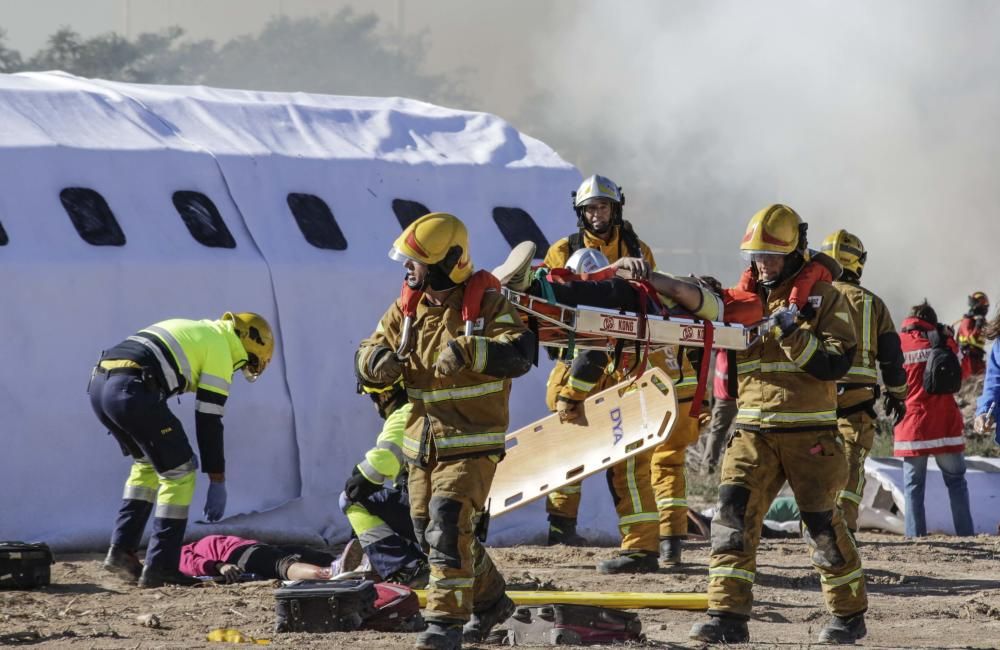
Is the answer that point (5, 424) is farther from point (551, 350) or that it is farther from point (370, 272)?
point (551, 350)

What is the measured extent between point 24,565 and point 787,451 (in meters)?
4.13

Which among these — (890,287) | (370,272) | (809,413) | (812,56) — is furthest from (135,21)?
(809,413)

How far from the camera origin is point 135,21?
38031 mm

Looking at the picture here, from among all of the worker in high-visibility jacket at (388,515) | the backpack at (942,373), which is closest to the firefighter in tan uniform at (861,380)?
the worker in high-visibility jacket at (388,515)

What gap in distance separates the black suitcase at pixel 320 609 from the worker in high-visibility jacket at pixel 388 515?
1174 mm

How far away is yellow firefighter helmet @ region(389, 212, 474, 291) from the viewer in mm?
6566

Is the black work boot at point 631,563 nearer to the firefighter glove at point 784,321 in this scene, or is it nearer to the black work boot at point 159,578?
the black work boot at point 159,578

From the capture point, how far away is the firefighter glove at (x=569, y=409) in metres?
8.87

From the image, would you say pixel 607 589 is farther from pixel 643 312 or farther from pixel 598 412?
pixel 643 312

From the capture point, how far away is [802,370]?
23.0 feet

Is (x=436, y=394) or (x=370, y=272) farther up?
(x=370, y=272)

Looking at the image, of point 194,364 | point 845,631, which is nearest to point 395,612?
point 845,631

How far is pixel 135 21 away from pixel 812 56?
672 inches

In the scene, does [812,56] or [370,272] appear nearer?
[370,272]
